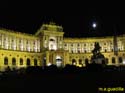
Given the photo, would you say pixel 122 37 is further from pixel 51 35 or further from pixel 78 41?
pixel 51 35

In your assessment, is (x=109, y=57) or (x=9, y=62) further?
(x=109, y=57)

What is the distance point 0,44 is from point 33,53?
63.1 ft

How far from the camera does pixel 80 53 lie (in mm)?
116938

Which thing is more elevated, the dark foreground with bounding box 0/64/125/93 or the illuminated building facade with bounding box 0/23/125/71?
the illuminated building facade with bounding box 0/23/125/71

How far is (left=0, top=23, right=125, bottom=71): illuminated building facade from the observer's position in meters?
93.0

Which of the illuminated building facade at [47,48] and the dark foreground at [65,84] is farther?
the illuminated building facade at [47,48]

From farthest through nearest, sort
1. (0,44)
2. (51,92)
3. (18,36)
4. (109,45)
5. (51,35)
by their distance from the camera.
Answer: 1. (109,45)
2. (51,35)
3. (18,36)
4. (0,44)
5. (51,92)

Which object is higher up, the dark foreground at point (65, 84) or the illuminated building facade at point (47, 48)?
the illuminated building facade at point (47, 48)

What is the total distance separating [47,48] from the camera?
4045 inches

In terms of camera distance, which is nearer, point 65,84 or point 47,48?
point 65,84

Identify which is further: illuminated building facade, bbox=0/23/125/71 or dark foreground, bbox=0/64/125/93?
A: illuminated building facade, bbox=0/23/125/71

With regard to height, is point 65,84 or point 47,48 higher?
point 47,48

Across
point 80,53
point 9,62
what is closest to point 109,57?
point 80,53

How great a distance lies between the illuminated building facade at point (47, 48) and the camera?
9300 centimetres
